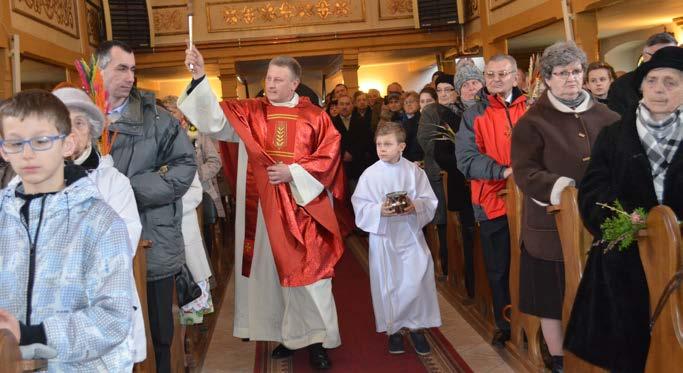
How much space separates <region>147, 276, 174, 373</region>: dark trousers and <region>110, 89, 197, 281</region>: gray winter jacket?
6 centimetres

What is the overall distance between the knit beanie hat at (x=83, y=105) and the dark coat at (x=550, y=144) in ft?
6.14

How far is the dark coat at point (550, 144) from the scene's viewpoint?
3.60m

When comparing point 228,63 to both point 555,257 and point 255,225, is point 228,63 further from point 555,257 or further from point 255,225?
point 555,257

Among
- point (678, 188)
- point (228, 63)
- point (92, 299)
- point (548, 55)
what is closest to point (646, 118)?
point (678, 188)

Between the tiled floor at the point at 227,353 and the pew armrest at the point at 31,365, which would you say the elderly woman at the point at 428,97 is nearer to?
the tiled floor at the point at 227,353

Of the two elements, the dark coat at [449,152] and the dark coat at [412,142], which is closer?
the dark coat at [449,152]

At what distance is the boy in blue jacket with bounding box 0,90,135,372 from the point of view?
1932mm

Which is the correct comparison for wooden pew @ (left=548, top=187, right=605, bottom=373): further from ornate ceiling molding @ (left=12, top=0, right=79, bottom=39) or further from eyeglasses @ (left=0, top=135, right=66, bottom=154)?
ornate ceiling molding @ (left=12, top=0, right=79, bottom=39)

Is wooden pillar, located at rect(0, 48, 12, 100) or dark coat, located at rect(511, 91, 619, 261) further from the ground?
wooden pillar, located at rect(0, 48, 12, 100)

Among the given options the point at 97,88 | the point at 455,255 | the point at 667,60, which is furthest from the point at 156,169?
the point at 455,255

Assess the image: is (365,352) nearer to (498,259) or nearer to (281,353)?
(281,353)

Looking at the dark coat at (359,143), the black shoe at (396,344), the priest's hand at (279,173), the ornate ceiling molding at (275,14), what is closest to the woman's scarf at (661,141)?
the priest's hand at (279,173)

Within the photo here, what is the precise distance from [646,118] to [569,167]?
79cm

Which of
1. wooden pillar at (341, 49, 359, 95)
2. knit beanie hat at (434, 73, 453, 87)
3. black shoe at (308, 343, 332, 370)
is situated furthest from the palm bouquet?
wooden pillar at (341, 49, 359, 95)
